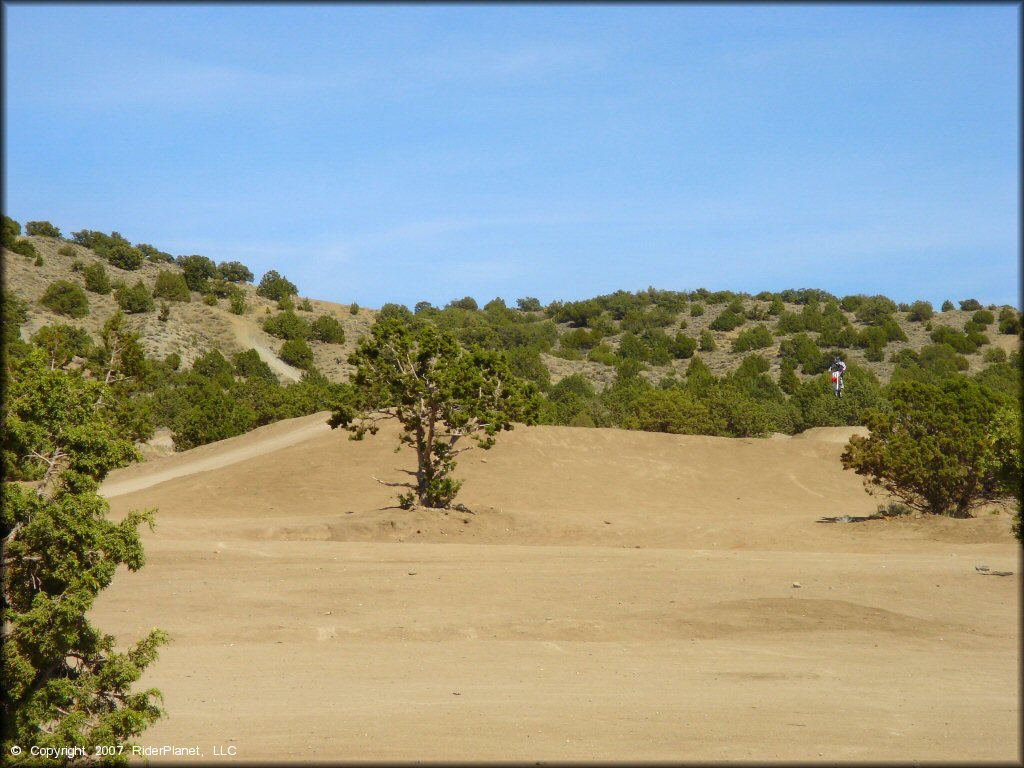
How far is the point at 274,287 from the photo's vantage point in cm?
10675

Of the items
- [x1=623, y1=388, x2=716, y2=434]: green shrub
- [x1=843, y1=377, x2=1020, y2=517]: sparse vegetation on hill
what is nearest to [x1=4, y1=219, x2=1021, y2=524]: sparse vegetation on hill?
[x1=623, y1=388, x2=716, y2=434]: green shrub

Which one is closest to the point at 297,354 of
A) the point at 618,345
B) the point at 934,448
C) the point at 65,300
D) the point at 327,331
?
the point at 327,331

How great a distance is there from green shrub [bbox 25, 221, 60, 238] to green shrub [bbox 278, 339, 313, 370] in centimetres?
2847

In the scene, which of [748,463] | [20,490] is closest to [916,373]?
[748,463]

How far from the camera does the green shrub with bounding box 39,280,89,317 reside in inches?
2931

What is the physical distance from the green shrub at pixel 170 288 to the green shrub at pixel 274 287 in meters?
12.6

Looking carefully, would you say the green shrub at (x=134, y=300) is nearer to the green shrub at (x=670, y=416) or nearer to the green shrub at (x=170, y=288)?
the green shrub at (x=170, y=288)

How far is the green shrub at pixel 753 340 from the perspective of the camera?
91.4 meters

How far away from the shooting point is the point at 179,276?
9288 centimetres

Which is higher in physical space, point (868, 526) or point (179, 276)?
point (179, 276)

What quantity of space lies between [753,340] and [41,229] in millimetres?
65116

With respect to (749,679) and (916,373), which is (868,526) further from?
(916,373)

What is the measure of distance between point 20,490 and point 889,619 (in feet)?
43.4

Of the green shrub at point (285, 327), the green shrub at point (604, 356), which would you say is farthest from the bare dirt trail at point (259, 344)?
the green shrub at point (604, 356)
